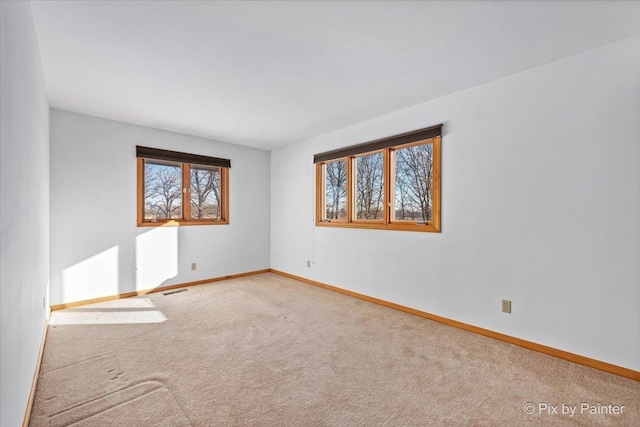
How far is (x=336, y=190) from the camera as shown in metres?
4.56

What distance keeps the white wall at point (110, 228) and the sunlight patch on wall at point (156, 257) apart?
1 centimetres

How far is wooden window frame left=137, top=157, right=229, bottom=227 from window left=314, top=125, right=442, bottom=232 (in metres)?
1.66

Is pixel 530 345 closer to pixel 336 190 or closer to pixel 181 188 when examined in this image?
pixel 336 190

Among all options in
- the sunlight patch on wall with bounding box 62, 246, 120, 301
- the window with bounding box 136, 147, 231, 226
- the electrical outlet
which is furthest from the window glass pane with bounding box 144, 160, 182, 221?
the electrical outlet

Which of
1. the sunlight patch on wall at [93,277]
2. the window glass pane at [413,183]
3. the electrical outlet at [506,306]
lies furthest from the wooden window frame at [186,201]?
the electrical outlet at [506,306]

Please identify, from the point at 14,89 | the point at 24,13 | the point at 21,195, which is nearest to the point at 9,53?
the point at 14,89

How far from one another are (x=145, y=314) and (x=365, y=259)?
8.96 feet

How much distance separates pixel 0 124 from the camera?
1.16 m

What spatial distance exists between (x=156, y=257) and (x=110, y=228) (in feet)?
2.36

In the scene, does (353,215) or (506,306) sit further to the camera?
(353,215)

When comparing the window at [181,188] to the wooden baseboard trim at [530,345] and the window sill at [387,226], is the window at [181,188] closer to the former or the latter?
the window sill at [387,226]

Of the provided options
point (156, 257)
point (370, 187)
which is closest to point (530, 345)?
point (370, 187)

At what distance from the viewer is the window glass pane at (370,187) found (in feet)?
12.9

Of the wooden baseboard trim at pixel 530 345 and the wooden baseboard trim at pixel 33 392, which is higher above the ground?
the wooden baseboard trim at pixel 33 392
